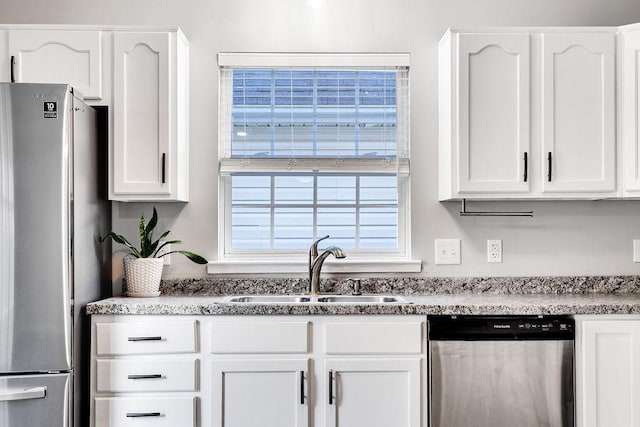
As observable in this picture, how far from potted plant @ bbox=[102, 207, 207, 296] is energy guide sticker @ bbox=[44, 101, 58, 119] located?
0.65m

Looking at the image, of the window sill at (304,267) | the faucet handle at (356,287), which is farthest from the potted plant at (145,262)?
the faucet handle at (356,287)

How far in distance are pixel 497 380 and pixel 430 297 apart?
1.64ft

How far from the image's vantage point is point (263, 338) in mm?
2217

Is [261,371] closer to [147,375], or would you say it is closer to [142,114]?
[147,375]

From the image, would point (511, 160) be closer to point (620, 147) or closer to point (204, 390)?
point (620, 147)

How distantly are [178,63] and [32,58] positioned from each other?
2.21 feet

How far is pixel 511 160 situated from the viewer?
2486 mm

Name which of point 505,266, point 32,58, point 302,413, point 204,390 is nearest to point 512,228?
point 505,266

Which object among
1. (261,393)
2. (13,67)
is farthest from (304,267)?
(13,67)

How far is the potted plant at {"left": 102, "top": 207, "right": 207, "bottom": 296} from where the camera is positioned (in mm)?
2566

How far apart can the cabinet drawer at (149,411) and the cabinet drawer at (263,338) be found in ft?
0.87

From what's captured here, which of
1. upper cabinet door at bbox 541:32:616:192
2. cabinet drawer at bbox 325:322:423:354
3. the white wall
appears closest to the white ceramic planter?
the white wall

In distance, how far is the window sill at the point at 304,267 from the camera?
9.05ft

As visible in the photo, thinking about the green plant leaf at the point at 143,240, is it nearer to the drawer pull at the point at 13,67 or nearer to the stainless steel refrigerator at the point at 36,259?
the stainless steel refrigerator at the point at 36,259
